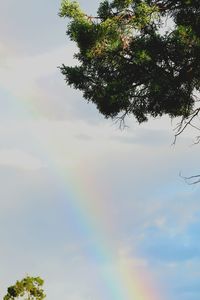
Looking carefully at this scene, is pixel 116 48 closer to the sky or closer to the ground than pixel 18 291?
closer to the ground

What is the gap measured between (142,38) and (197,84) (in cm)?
241

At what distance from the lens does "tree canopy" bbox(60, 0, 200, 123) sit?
13.7 meters

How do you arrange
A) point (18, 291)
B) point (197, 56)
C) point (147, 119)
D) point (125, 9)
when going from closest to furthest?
point (197, 56), point (125, 9), point (147, 119), point (18, 291)

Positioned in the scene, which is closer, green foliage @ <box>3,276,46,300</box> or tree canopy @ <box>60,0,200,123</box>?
tree canopy @ <box>60,0,200,123</box>

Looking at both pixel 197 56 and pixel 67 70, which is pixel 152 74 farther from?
pixel 67 70

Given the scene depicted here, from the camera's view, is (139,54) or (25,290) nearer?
(139,54)

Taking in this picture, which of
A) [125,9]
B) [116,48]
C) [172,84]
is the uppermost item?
[125,9]

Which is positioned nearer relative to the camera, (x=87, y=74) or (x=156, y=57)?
(x=156, y=57)

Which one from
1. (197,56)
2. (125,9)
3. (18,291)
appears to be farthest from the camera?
(18,291)

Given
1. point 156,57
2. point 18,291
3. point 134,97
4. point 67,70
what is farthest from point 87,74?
point 18,291

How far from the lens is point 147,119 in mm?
16219

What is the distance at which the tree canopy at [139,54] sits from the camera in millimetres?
13703

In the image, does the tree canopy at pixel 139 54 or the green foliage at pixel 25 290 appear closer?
the tree canopy at pixel 139 54

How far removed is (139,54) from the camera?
13.4 m
